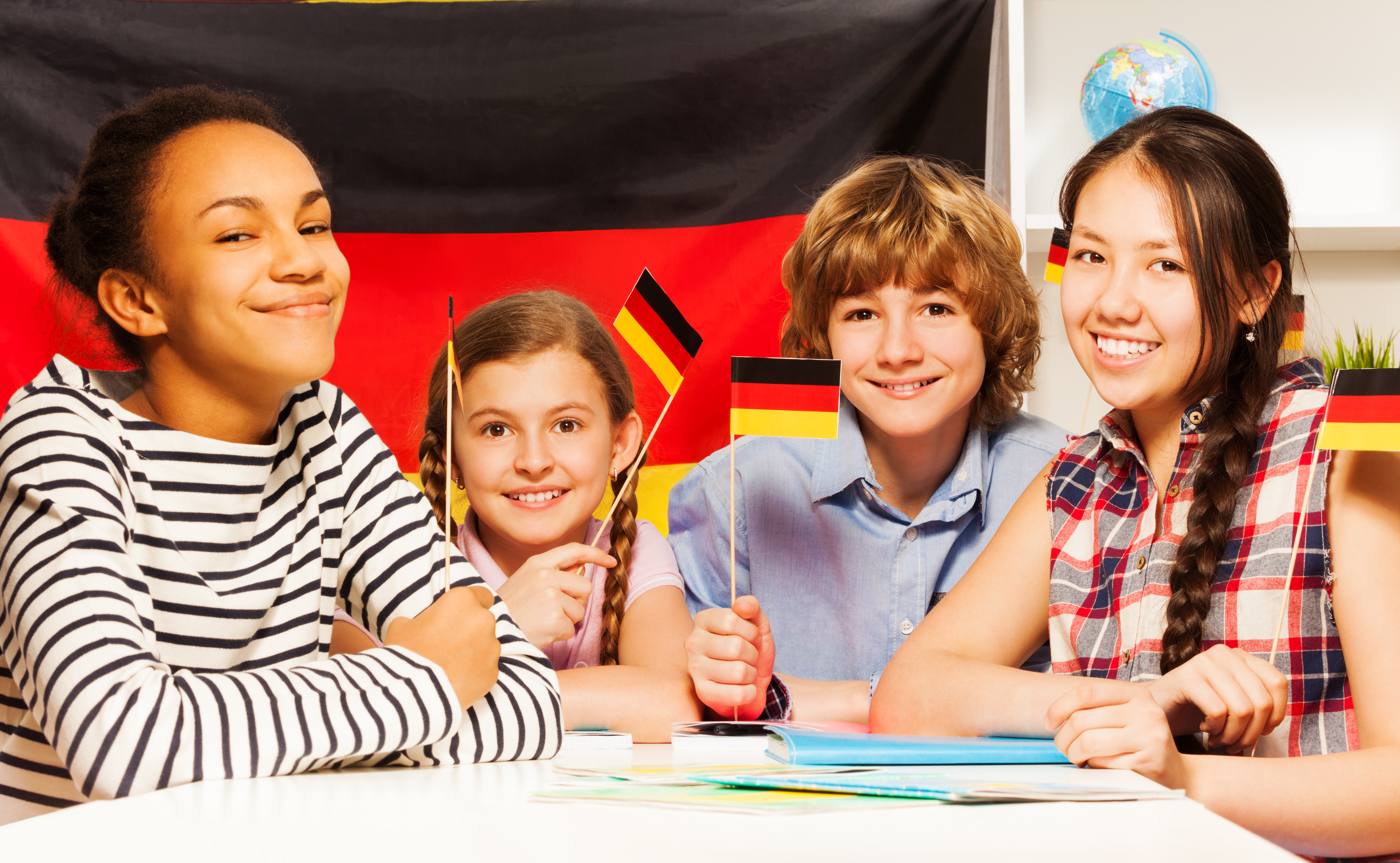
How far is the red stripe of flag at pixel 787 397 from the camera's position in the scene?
1197 mm

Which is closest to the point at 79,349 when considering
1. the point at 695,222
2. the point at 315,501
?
the point at 315,501

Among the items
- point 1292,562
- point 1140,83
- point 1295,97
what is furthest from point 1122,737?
point 1295,97

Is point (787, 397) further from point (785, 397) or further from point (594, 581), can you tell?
point (594, 581)

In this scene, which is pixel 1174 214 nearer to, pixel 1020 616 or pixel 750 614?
pixel 1020 616

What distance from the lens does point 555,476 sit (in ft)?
4.83

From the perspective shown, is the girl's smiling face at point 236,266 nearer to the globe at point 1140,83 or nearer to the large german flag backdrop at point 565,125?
the large german flag backdrop at point 565,125

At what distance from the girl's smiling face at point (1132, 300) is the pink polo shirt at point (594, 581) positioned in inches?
24.9

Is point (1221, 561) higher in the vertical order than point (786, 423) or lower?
lower

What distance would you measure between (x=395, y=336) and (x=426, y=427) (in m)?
0.40

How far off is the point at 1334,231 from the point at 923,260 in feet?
3.65

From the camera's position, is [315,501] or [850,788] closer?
[850,788]

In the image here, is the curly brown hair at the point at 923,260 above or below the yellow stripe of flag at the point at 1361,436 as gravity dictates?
above

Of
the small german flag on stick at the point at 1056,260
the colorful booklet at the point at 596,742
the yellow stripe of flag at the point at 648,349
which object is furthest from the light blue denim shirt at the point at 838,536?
the colorful booklet at the point at 596,742

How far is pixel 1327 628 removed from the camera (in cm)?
106
